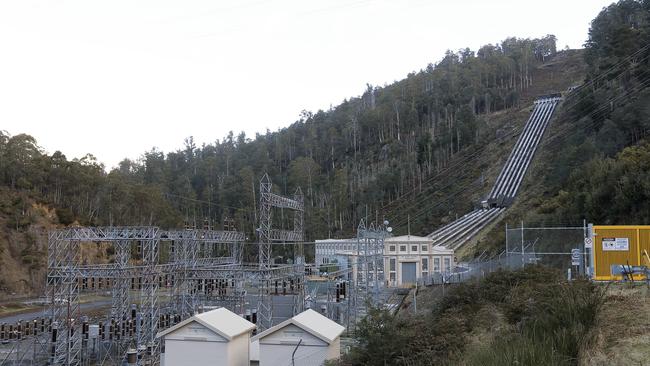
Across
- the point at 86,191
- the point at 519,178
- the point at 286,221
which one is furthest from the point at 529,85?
the point at 86,191

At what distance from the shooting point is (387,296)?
33.8m

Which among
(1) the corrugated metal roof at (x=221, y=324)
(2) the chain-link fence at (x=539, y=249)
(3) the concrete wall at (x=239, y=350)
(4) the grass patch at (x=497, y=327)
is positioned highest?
(2) the chain-link fence at (x=539, y=249)

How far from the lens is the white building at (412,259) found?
1603 inches

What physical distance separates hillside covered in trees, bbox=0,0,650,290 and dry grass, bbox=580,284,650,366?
16349 millimetres

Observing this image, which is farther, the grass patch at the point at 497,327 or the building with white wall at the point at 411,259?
the building with white wall at the point at 411,259

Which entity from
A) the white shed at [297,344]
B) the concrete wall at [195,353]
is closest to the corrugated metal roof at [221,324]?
the concrete wall at [195,353]

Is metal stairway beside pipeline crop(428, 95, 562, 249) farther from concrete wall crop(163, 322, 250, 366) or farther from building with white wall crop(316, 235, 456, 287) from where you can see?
concrete wall crop(163, 322, 250, 366)

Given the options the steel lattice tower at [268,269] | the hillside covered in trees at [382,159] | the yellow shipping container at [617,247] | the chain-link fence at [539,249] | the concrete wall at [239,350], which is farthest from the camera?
the hillside covered in trees at [382,159]

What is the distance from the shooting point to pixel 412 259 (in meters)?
41.0

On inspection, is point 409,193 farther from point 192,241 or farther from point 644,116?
point 192,241

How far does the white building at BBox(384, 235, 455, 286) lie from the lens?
40719 millimetres

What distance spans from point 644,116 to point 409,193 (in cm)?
3866

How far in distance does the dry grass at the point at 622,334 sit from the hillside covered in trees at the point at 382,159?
16.3 m

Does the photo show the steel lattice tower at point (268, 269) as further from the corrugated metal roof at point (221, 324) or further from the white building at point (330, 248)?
the white building at point (330, 248)
